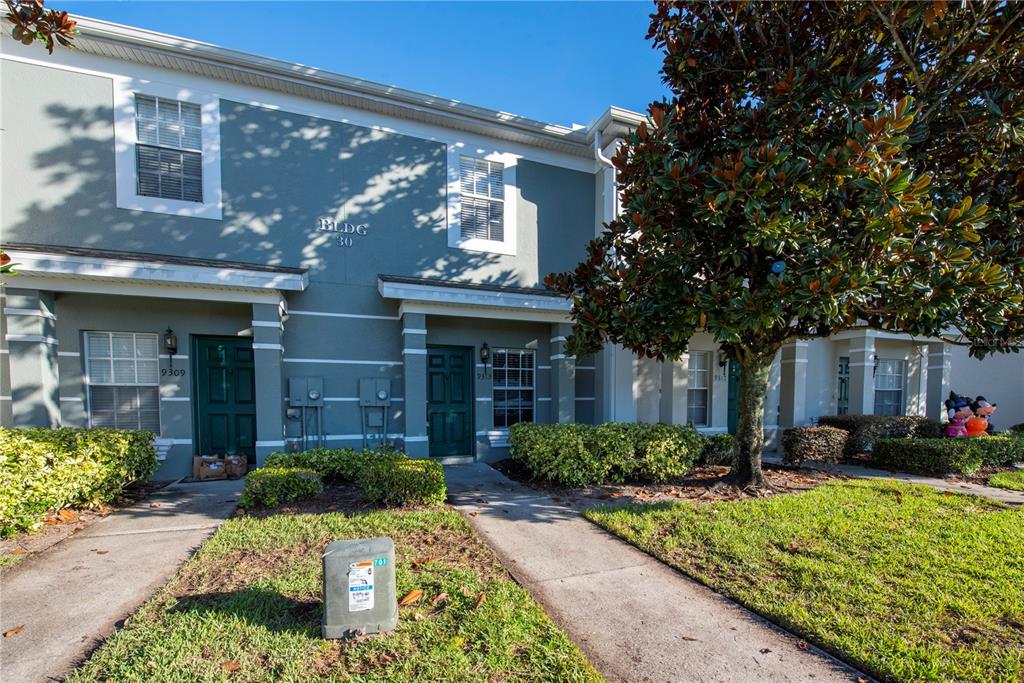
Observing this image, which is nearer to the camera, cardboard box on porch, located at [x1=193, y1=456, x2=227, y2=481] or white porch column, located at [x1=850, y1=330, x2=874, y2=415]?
cardboard box on porch, located at [x1=193, y1=456, x2=227, y2=481]

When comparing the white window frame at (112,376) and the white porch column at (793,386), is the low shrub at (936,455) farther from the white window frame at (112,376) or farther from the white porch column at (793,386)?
the white window frame at (112,376)

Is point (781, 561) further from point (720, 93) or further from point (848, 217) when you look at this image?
point (720, 93)

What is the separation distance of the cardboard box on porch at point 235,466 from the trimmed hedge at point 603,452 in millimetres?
4377

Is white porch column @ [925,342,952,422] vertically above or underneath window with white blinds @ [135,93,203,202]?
underneath

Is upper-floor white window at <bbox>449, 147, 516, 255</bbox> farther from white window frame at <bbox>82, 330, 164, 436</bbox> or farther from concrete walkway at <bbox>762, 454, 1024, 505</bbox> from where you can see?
concrete walkway at <bbox>762, 454, 1024, 505</bbox>

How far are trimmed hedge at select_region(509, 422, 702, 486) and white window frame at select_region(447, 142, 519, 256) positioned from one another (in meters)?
3.56

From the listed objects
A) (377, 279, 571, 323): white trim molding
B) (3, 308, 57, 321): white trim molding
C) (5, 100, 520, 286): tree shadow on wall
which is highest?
(5, 100, 520, 286): tree shadow on wall

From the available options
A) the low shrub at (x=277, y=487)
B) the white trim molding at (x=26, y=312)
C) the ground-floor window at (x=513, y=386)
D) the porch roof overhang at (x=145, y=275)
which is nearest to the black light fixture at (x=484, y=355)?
the ground-floor window at (x=513, y=386)

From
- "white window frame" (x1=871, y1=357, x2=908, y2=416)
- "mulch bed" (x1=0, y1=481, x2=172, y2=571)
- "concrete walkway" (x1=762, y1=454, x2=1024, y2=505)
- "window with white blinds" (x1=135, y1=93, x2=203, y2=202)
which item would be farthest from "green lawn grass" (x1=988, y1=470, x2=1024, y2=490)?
"window with white blinds" (x1=135, y1=93, x2=203, y2=202)

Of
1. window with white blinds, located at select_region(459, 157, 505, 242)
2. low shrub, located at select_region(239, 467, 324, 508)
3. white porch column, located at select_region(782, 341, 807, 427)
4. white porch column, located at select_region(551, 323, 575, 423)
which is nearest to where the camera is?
low shrub, located at select_region(239, 467, 324, 508)

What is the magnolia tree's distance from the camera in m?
4.39

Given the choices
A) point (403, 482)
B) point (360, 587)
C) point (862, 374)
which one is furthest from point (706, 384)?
point (360, 587)

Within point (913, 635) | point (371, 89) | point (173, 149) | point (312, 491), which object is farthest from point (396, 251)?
point (913, 635)

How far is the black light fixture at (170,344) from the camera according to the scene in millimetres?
6699
